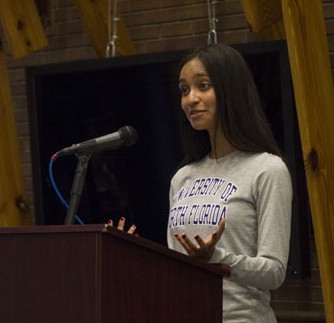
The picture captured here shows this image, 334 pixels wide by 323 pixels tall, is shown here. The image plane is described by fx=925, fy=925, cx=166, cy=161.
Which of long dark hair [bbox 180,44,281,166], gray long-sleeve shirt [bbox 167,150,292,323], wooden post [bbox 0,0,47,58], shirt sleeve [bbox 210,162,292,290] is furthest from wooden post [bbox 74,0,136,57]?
shirt sleeve [bbox 210,162,292,290]

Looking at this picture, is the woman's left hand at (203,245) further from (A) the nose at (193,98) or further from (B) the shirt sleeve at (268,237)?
(A) the nose at (193,98)

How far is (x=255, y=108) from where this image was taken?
248 cm

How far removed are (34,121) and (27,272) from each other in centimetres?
283

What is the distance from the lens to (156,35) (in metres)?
4.91

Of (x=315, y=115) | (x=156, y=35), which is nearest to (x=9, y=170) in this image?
(x=156, y=35)

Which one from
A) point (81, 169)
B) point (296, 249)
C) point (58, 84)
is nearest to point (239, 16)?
point (58, 84)

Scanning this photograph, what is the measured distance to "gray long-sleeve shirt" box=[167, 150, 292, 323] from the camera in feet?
7.41

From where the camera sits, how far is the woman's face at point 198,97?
8.02ft

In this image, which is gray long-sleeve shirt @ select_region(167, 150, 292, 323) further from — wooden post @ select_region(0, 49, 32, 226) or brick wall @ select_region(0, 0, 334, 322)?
wooden post @ select_region(0, 49, 32, 226)

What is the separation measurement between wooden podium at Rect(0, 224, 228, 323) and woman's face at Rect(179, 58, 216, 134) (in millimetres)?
583

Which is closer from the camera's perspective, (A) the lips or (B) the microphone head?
(B) the microphone head

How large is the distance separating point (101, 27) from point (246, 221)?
2.66 meters

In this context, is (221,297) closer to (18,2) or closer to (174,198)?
(174,198)

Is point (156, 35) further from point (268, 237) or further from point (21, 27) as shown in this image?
point (268, 237)
